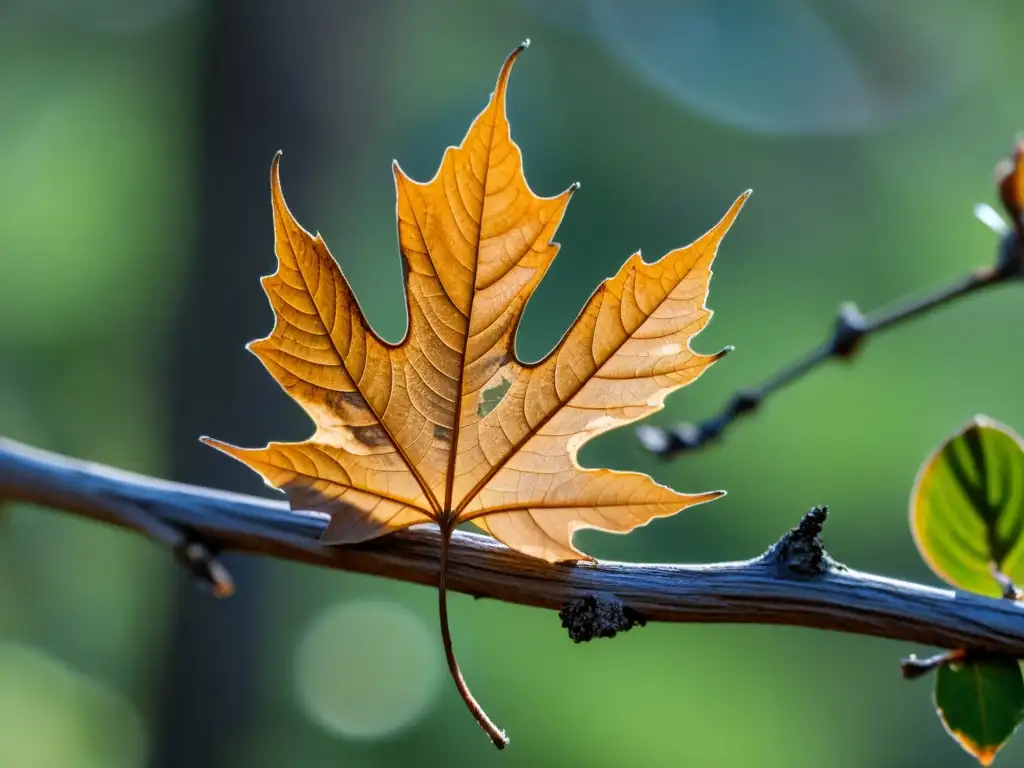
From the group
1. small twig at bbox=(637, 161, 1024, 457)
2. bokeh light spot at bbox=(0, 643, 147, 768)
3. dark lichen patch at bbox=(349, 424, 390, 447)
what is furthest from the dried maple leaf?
bokeh light spot at bbox=(0, 643, 147, 768)

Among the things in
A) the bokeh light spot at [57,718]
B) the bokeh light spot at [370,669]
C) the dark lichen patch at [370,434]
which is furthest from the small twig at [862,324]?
the bokeh light spot at [57,718]

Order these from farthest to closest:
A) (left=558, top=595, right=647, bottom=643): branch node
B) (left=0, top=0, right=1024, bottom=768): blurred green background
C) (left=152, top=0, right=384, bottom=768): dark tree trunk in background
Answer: (left=0, top=0, right=1024, bottom=768): blurred green background < (left=152, top=0, right=384, bottom=768): dark tree trunk in background < (left=558, top=595, right=647, bottom=643): branch node

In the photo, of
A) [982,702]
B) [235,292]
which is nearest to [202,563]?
[982,702]

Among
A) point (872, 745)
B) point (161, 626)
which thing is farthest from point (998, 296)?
point (161, 626)

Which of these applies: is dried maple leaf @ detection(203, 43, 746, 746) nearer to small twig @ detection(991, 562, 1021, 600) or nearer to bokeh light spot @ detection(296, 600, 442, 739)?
small twig @ detection(991, 562, 1021, 600)

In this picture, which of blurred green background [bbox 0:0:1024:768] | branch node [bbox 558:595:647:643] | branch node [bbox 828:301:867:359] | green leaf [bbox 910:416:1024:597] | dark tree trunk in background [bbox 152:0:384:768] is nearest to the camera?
branch node [bbox 558:595:647:643]

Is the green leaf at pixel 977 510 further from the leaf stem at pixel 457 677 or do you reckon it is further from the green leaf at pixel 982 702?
the leaf stem at pixel 457 677

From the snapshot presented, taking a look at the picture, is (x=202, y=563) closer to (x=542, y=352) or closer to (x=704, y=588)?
(x=704, y=588)
